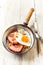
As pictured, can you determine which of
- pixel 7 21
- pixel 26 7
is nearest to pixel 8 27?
pixel 7 21

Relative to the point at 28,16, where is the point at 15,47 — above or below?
below

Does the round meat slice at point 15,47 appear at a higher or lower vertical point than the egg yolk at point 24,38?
lower

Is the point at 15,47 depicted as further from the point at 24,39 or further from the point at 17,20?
the point at 17,20

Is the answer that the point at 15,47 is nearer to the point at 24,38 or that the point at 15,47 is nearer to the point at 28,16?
the point at 24,38

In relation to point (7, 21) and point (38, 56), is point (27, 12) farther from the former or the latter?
point (38, 56)

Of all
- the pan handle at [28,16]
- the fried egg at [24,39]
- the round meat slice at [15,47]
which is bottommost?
the round meat slice at [15,47]

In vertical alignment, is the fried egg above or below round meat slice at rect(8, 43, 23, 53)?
above


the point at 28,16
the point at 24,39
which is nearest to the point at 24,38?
the point at 24,39

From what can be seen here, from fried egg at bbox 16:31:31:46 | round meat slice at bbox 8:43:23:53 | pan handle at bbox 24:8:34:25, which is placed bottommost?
round meat slice at bbox 8:43:23:53
